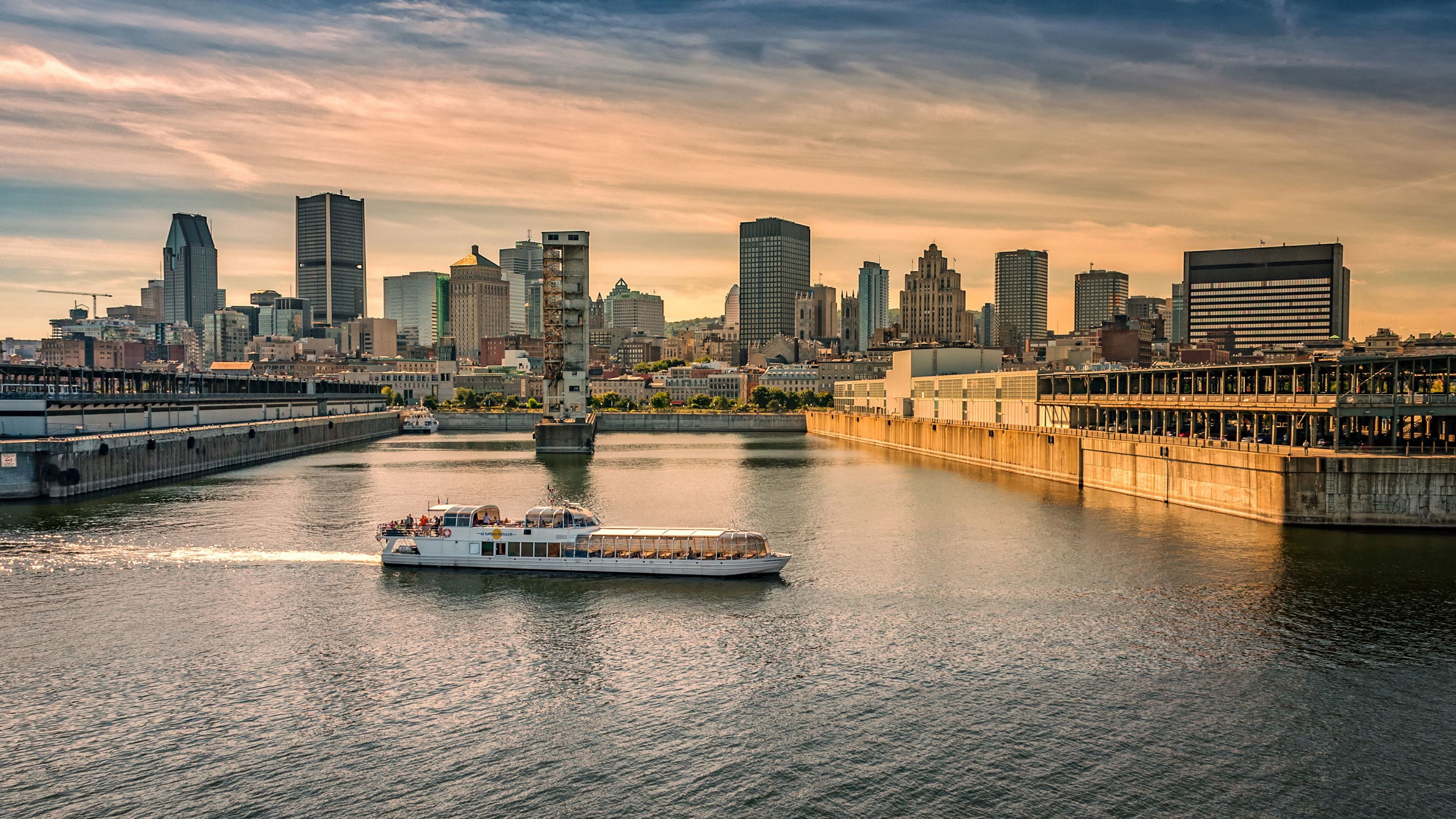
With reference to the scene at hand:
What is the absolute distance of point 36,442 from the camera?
328ft

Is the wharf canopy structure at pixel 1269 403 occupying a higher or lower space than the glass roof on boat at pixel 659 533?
higher

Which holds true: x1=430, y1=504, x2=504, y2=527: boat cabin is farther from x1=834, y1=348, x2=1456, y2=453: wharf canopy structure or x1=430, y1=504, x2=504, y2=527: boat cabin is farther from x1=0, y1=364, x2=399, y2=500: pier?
x1=834, y1=348, x2=1456, y2=453: wharf canopy structure

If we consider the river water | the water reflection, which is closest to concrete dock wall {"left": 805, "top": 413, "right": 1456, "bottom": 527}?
the river water

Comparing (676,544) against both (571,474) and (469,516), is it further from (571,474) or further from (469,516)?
(571,474)

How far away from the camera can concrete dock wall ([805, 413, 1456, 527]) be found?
256 feet

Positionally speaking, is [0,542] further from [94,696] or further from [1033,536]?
[1033,536]

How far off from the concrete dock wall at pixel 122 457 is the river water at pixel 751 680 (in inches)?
910

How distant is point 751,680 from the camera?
44812 mm

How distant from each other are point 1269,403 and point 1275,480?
14.4 metres

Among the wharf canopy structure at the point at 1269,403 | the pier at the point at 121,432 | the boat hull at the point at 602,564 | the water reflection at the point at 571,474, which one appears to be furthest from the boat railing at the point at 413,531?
the wharf canopy structure at the point at 1269,403

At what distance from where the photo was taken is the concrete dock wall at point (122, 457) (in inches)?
3888

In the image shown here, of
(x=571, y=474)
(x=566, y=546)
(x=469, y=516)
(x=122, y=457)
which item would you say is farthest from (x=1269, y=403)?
(x=122, y=457)

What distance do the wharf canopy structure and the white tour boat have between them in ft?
178

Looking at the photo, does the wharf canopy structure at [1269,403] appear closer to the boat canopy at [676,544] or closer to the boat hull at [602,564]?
the boat canopy at [676,544]
